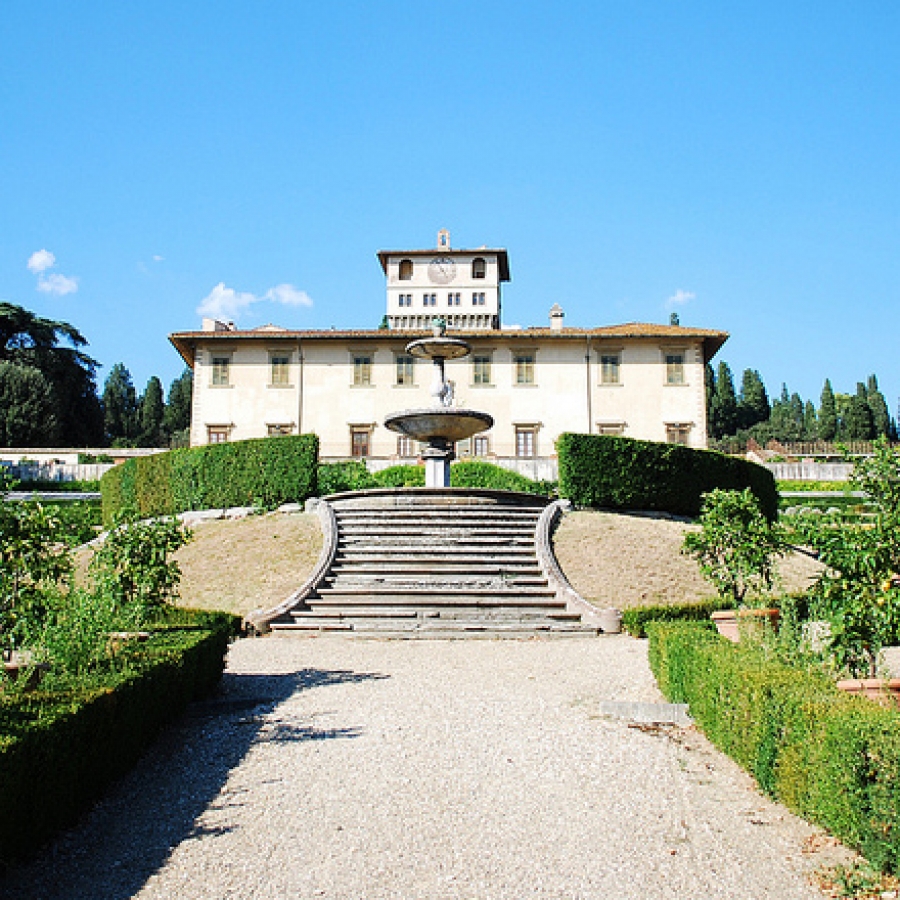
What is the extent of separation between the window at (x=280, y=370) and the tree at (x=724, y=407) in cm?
5027

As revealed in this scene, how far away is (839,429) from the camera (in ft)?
253

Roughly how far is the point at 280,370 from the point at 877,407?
192 ft

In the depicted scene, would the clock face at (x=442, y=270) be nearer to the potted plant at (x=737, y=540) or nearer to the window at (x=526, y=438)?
the window at (x=526, y=438)

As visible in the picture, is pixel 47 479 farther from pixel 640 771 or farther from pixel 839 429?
pixel 839 429

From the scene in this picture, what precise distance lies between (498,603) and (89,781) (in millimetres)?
9412

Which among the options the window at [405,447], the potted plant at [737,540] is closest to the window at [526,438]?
the window at [405,447]

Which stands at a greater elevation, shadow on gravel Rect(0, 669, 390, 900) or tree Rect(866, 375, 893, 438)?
tree Rect(866, 375, 893, 438)

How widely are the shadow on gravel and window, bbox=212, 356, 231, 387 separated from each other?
3257 cm

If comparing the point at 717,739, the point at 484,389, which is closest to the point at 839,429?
the point at 484,389

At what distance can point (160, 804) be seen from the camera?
5.34 m

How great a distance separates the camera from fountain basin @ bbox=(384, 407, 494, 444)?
64.6ft

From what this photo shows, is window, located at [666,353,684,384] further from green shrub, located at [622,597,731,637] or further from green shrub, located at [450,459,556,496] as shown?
green shrub, located at [622,597,731,637]

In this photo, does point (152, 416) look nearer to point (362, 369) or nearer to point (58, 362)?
point (58, 362)

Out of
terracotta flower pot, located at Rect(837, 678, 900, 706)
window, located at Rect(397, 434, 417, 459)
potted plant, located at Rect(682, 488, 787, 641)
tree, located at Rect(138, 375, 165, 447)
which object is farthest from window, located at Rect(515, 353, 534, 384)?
tree, located at Rect(138, 375, 165, 447)
